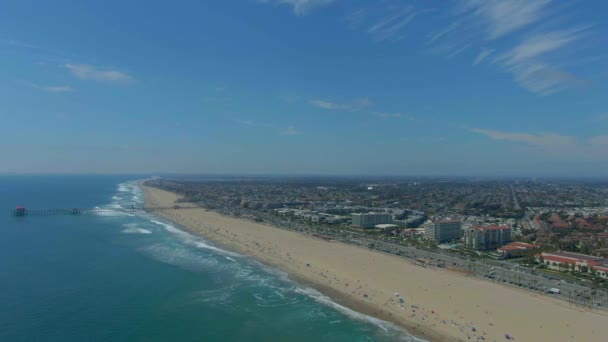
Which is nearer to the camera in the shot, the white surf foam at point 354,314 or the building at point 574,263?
the white surf foam at point 354,314

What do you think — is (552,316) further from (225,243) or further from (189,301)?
(225,243)

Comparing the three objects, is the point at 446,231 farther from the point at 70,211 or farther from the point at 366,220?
the point at 70,211

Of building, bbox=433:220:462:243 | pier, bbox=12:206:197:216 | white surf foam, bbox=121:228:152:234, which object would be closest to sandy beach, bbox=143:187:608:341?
building, bbox=433:220:462:243

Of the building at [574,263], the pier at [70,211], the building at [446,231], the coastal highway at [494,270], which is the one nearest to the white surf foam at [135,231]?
the coastal highway at [494,270]

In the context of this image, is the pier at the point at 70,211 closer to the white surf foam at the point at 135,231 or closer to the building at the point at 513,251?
the white surf foam at the point at 135,231

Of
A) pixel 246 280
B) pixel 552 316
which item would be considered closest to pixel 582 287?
pixel 552 316

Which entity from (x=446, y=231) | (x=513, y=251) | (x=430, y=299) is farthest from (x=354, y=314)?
(x=446, y=231)

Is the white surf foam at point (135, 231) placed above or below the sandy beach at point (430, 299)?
above
